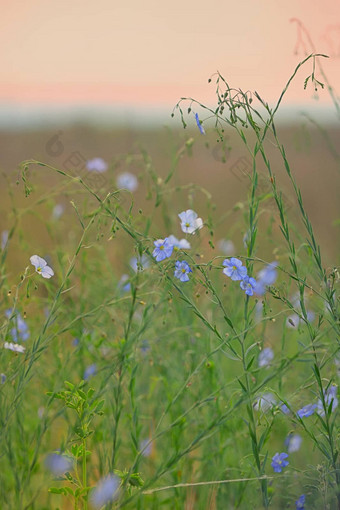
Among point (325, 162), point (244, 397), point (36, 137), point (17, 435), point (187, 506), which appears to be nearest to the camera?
point (244, 397)

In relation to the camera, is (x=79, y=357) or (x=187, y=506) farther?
(x=79, y=357)

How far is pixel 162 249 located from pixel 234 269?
20 cm

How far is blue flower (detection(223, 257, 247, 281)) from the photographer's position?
67.4 inches

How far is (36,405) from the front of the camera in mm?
2584

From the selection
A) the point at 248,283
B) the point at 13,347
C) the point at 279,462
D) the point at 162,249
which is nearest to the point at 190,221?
the point at 162,249

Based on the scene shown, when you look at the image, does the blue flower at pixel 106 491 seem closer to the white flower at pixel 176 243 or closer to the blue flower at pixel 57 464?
the blue flower at pixel 57 464

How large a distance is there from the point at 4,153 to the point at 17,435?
9.90 metres

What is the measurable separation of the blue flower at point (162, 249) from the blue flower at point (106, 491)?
57 cm

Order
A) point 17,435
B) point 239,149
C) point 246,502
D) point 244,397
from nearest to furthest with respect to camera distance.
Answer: point 244,397
point 246,502
point 17,435
point 239,149

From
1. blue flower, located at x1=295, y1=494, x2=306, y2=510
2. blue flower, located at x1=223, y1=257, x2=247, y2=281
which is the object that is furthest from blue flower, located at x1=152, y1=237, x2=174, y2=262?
blue flower, located at x1=295, y1=494, x2=306, y2=510

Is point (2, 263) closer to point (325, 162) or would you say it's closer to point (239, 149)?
point (239, 149)

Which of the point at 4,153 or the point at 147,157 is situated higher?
the point at 4,153

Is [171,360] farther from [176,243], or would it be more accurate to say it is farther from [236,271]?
[236,271]

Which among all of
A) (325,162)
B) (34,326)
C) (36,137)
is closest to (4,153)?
(36,137)
